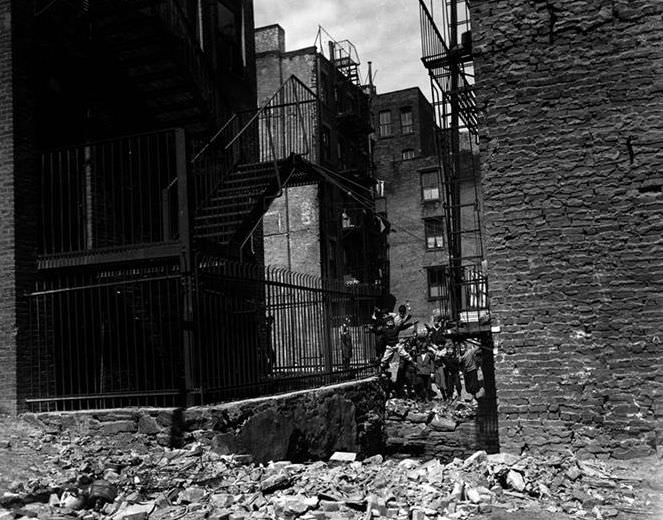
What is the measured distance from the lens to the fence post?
28.6 feet

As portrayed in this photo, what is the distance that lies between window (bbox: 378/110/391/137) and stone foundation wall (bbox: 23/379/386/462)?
38619 millimetres

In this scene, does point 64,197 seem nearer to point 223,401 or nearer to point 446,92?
point 223,401

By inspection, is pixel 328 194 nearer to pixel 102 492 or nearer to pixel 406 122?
pixel 406 122

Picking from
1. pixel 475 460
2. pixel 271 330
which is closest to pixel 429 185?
pixel 271 330

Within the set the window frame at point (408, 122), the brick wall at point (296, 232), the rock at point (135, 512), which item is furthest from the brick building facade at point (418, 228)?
the rock at point (135, 512)

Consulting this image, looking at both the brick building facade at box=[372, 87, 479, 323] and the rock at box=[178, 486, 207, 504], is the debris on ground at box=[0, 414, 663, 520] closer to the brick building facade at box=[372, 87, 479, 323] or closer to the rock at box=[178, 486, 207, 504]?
the rock at box=[178, 486, 207, 504]

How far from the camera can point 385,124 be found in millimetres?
50094

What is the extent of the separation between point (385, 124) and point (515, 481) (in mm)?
45067

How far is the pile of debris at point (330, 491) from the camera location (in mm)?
6234

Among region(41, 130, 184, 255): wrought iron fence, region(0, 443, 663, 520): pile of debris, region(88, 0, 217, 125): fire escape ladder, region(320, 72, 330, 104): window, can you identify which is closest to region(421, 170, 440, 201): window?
region(320, 72, 330, 104): window

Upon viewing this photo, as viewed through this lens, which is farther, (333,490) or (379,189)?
(379,189)

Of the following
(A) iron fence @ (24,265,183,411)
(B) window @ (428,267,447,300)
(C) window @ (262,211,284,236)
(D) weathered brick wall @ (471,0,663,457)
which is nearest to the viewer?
(D) weathered brick wall @ (471,0,663,457)

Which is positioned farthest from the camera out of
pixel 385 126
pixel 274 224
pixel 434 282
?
pixel 385 126

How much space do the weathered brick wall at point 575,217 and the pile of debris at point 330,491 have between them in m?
0.70
